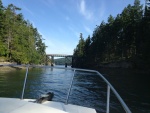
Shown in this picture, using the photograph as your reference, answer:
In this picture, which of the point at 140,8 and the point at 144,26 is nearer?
the point at 144,26

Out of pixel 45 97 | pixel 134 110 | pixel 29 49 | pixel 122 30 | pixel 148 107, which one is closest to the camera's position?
pixel 45 97

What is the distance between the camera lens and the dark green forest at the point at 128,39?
203 feet

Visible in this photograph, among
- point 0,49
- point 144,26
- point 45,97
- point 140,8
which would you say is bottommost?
point 45,97

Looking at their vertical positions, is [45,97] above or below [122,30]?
below

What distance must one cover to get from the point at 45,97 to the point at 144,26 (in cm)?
6146

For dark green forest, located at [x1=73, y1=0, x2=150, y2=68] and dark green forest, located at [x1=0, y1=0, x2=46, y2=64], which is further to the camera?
dark green forest, located at [x1=0, y1=0, x2=46, y2=64]

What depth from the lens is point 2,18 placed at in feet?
261

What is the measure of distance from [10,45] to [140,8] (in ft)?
134

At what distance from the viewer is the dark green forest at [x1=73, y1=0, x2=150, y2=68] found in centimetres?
6181

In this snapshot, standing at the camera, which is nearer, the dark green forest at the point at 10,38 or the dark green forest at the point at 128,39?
Answer: the dark green forest at the point at 128,39

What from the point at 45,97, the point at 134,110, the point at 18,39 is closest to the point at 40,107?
the point at 45,97

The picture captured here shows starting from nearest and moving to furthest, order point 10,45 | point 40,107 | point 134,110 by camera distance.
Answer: point 40,107 < point 134,110 < point 10,45

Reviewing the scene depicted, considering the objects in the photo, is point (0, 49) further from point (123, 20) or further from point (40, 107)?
point (40, 107)

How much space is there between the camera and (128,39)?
76.7 metres
